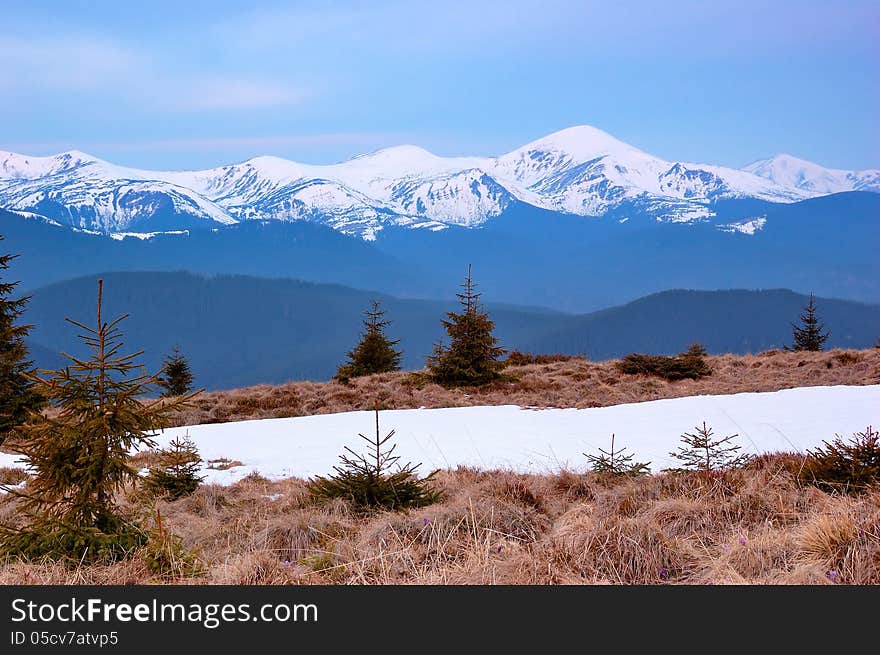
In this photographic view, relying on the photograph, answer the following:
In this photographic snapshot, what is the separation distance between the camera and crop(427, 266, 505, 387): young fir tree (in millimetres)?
18953

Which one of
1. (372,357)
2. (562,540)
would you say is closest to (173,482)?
(562,540)

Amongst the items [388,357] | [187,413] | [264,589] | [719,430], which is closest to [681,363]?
[719,430]

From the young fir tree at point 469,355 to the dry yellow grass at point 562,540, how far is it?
42.0 feet

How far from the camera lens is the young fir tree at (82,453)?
13.8 ft

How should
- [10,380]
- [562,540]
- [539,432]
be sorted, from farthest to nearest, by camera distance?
[10,380] → [539,432] → [562,540]

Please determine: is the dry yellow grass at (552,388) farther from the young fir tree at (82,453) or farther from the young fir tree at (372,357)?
the young fir tree at (82,453)

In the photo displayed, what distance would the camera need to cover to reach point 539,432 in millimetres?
11180

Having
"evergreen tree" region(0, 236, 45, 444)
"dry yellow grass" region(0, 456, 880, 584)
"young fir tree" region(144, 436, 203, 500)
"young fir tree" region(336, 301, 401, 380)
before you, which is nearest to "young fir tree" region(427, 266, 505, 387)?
"young fir tree" region(336, 301, 401, 380)

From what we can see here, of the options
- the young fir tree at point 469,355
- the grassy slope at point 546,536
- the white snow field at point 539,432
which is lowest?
the white snow field at point 539,432

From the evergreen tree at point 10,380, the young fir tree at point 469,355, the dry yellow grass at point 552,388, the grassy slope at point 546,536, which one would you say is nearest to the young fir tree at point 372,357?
the dry yellow grass at point 552,388

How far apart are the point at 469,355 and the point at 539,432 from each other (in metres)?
8.23

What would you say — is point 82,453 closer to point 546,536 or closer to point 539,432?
point 546,536

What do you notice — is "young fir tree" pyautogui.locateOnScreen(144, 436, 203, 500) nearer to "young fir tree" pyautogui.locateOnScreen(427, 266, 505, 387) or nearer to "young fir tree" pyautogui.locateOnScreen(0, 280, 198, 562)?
"young fir tree" pyautogui.locateOnScreen(0, 280, 198, 562)

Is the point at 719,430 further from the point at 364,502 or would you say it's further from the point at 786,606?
the point at 786,606
